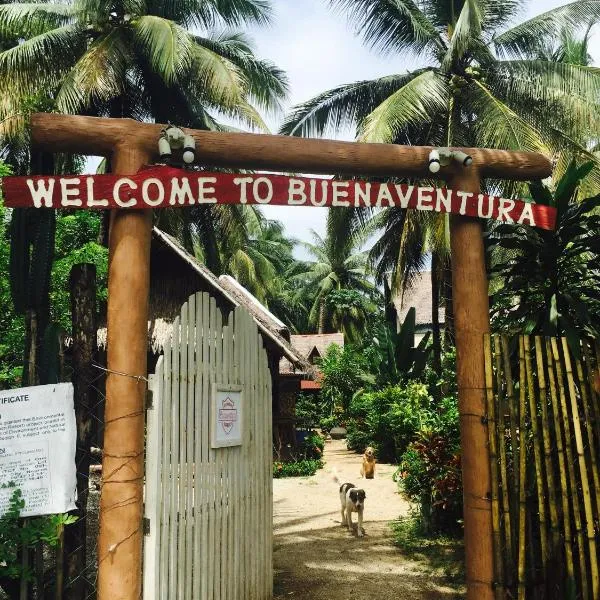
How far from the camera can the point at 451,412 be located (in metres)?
8.14

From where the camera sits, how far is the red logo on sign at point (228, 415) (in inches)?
183

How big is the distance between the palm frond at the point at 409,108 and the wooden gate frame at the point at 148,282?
7763 mm

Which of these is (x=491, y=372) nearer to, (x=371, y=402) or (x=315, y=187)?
(x=315, y=187)

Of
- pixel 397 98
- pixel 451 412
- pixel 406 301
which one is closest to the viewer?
pixel 451 412

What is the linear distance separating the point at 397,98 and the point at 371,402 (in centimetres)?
800

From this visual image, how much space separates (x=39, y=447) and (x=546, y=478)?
3288 mm

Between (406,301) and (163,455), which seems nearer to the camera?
(163,455)

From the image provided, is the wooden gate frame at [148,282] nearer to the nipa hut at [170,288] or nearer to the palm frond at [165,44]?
the nipa hut at [170,288]

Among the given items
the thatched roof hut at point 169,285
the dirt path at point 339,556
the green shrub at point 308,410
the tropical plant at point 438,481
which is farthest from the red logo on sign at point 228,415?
the green shrub at point 308,410

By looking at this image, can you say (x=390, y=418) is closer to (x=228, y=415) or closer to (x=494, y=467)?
(x=494, y=467)

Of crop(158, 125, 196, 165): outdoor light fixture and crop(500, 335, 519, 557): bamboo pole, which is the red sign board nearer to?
crop(158, 125, 196, 165): outdoor light fixture

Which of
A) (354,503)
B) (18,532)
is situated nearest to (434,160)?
(18,532)

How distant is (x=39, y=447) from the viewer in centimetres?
379

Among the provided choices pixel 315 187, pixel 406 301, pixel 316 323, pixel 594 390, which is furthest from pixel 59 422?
pixel 316 323
